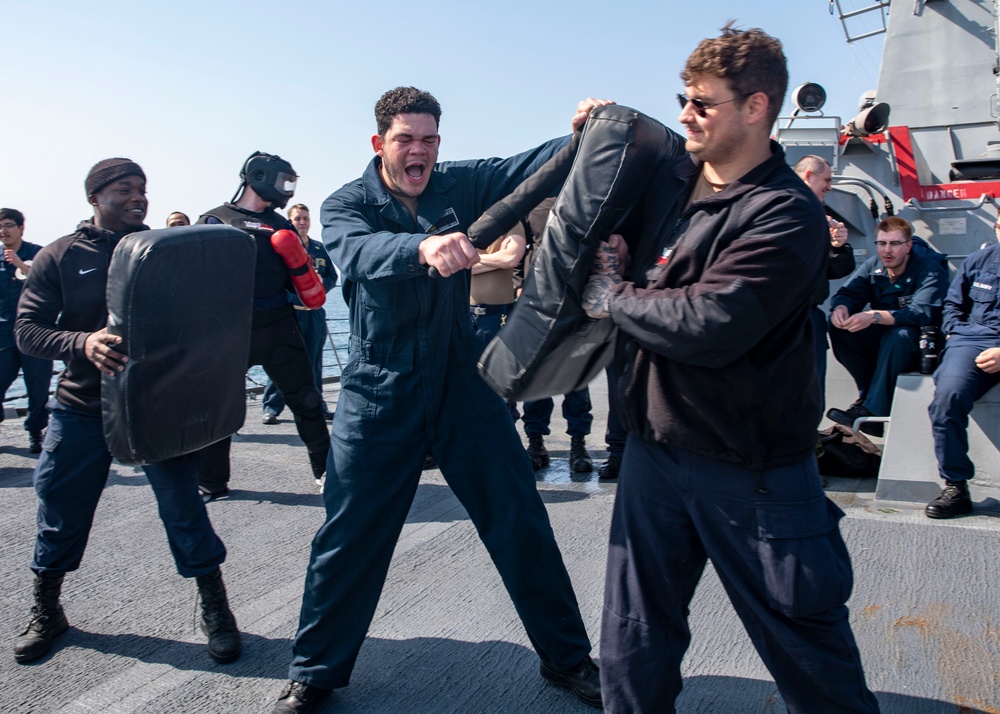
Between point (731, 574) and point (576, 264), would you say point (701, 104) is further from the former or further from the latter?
point (731, 574)

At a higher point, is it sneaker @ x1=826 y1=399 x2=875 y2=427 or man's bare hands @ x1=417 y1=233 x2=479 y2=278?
man's bare hands @ x1=417 y1=233 x2=479 y2=278

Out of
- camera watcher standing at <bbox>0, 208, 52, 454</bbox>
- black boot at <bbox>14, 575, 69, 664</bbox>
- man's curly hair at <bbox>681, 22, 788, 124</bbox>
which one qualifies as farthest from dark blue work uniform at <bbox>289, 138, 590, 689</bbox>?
camera watcher standing at <bbox>0, 208, 52, 454</bbox>

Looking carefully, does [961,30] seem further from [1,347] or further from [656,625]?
[1,347]

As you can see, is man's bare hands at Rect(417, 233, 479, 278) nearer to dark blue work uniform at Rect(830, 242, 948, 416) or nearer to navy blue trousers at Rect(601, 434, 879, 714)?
navy blue trousers at Rect(601, 434, 879, 714)

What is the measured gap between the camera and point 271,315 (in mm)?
5527

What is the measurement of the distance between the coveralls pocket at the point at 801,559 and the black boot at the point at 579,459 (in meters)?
4.03

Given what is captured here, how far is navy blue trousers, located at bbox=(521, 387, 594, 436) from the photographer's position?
6.11 m

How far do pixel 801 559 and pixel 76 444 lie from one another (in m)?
3.02

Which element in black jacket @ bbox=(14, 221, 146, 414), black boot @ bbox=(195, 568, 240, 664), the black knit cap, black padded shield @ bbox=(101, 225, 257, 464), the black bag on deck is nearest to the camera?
black padded shield @ bbox=(101, 225, 257, 464)

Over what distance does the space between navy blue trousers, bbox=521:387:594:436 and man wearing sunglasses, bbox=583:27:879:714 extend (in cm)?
371

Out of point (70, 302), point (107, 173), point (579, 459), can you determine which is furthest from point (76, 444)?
point (579, 459)

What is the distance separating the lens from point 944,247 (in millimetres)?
7988

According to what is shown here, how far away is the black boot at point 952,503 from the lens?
467 centimetres

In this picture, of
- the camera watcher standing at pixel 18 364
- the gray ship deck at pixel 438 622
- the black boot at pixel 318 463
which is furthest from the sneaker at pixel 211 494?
the camera watcher standing at pixel 18 364
